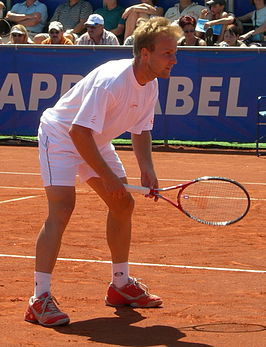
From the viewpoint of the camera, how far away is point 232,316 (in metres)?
5.62

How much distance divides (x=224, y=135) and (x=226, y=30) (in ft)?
7.55

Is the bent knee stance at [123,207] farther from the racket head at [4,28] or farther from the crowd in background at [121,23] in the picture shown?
the racket head at [4,28]

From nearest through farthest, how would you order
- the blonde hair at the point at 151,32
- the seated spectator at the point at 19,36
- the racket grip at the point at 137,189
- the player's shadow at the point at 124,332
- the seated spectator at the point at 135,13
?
1. the player's shadow at the point at 124,332
2. the blonde hair at the point at 151,32
3. the racket grip at the point at 137,189
4. the seated spectator at the point at 19,36
5. the seated spectator at the point at 135,13

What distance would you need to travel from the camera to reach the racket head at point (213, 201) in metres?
5.80

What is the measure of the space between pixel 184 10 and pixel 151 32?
13012 millimetres

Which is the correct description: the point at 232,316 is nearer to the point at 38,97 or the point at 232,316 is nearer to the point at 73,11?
the point at 38,97

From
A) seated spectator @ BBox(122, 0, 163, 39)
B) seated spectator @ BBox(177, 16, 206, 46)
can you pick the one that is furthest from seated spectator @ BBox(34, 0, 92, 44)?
seated spectator @ BBox(177, 16, 206, 46)

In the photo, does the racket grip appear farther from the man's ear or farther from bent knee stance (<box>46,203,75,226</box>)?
the man's ear

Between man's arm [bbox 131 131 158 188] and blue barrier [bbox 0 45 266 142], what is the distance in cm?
989

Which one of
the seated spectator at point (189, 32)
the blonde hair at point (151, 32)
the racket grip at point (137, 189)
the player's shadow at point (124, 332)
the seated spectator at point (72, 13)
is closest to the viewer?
the player's shadow at point (124, 332)

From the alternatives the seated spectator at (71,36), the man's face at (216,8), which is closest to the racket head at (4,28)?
the seated spectator at (71,36)

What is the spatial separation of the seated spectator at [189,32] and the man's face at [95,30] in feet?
5.04

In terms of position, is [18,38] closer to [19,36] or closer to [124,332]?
[19,36]

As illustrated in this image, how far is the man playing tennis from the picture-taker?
5242 millimetres
